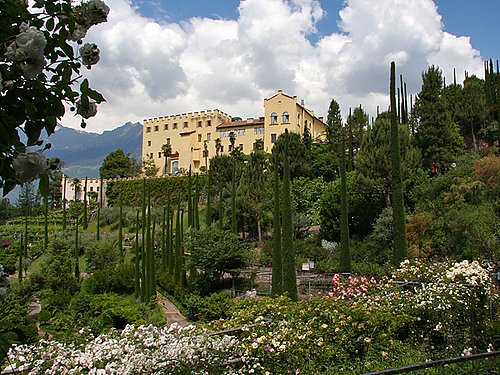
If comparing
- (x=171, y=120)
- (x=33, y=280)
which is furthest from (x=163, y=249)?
(x=171, y=120)

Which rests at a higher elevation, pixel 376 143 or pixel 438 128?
pixel 438 128

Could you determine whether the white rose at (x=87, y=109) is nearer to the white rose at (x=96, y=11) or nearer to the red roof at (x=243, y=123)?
the white rose at (x=96, y=11)

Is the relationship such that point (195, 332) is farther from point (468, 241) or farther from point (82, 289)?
point (82, 289)

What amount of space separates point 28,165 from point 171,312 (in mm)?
20008

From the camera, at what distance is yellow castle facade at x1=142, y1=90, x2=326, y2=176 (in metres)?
46.0

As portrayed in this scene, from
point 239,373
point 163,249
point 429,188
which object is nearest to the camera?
point 239,373

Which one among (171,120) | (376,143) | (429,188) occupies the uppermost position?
(171,120)

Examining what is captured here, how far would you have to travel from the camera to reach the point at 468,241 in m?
16.2

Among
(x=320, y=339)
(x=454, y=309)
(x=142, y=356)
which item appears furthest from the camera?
(x=454, y=309)

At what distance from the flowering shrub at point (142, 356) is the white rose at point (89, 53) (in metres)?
3.64

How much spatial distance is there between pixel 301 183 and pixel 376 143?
401 inches

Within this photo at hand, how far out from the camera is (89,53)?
1874mm

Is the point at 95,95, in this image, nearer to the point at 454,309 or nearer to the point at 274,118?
the point at 454,309

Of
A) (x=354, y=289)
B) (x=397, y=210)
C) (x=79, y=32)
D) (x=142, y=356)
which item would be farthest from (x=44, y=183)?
(x=397, y=210)
